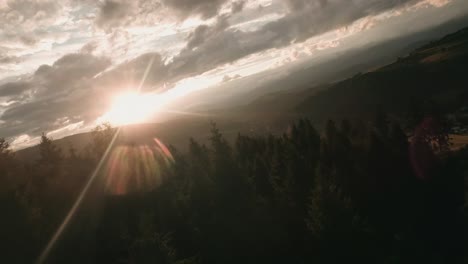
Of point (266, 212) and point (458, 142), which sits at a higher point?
point (266, 212)

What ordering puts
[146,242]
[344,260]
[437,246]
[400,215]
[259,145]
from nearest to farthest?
[146,242] → [344,260] → [437,246] → [400,215] → [259,145]

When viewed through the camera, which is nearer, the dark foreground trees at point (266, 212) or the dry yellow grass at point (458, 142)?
the dark foreground trees at point (266, 212)

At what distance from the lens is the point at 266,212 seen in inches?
1603

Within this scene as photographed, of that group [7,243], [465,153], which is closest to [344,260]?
[7,243]

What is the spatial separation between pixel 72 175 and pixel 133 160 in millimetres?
13138

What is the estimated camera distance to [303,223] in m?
38.2

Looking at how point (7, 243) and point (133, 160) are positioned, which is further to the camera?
point (133, 160)

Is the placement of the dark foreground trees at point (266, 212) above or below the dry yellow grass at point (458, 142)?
above

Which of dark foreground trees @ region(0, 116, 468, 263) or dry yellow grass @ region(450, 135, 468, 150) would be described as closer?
dark foreground trees @ region(0, 116, 468, 263)

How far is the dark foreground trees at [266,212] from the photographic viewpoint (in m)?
27.3

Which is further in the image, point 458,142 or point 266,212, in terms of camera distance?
point 458,142

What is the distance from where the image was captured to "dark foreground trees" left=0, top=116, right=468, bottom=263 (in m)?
27.3

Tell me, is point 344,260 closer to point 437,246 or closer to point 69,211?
point 437,246

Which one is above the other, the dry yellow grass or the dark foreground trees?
the dark foreground trees
